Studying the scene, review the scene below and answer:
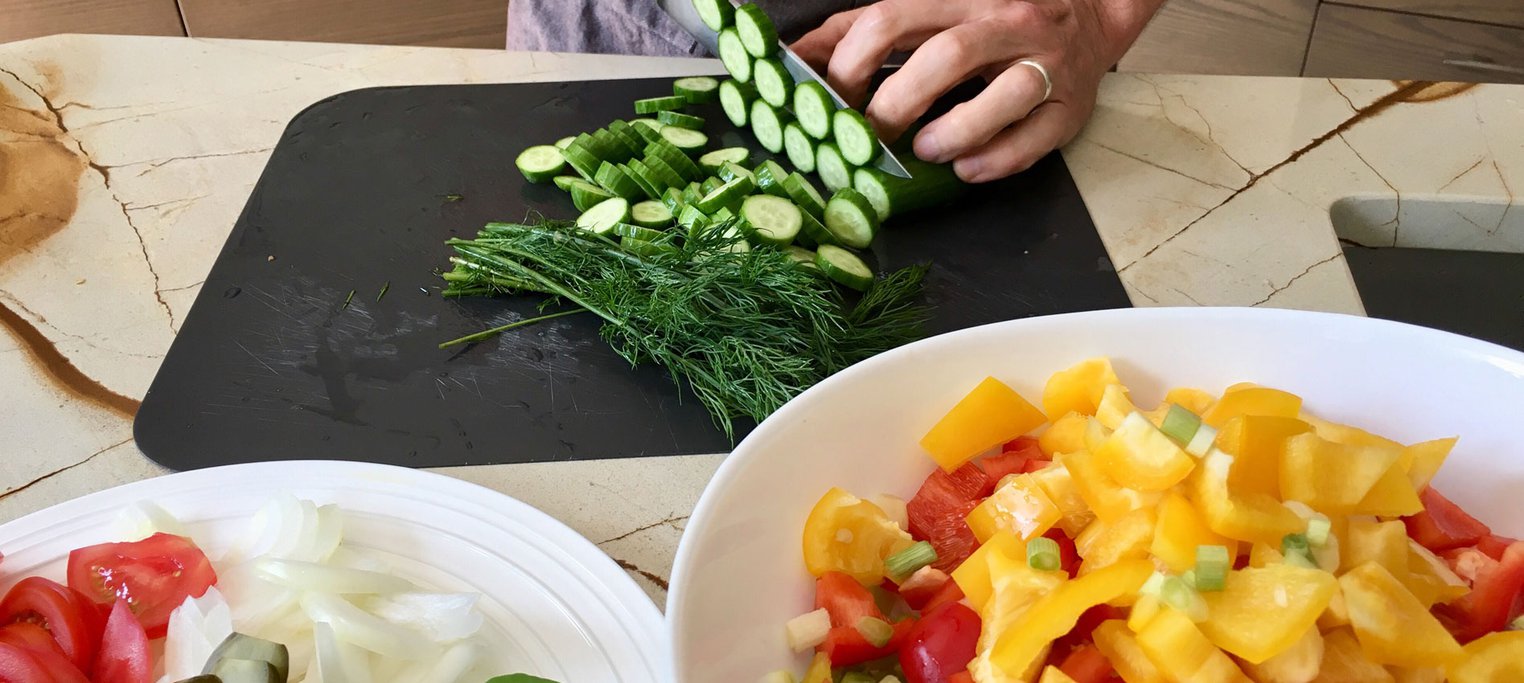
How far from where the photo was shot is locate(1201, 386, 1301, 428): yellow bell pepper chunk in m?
0.85

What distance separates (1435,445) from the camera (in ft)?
2.74

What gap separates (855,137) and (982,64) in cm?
26

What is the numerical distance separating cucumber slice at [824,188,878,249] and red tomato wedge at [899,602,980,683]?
0.82 metres

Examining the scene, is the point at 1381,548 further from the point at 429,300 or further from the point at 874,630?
the point at 429,300

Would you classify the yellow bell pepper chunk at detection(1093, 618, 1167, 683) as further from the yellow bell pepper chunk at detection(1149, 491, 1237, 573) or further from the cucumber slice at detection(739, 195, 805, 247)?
the cucumber slice at detection(739, 195, 805, 247)

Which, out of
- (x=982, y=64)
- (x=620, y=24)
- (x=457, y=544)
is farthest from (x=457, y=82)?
(x=457, y=544)

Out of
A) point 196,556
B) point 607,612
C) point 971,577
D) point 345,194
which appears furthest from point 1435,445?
point 345,194

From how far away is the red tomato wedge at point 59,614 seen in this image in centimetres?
89

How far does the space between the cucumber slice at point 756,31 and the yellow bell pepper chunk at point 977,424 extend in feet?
3.10

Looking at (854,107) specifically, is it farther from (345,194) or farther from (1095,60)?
(345,194)

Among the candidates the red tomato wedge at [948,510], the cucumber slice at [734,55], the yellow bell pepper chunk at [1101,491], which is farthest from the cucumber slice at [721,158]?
the yellow bell pepper chunk at [1101,491]

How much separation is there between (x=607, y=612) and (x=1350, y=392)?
0.70m

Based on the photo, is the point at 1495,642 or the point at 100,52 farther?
the point at 100,52

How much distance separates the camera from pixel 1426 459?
0.84 m
